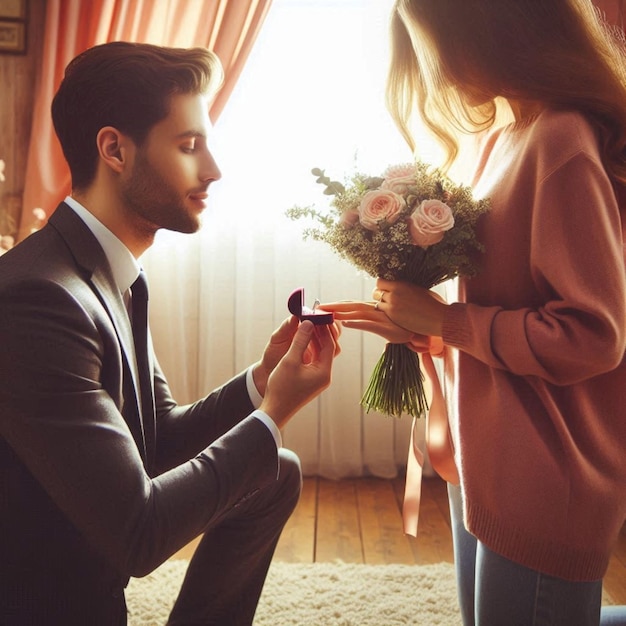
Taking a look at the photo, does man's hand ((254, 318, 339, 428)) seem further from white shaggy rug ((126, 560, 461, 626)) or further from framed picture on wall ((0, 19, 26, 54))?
framed picture on wall ((0, 19, 26, 54))

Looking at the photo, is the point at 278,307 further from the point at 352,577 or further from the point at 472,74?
the point at 472,74

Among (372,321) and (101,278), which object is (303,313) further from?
(101,278)

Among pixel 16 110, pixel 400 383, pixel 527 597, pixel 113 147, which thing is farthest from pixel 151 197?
pixel 16 110

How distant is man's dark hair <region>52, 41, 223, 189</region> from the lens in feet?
5.16

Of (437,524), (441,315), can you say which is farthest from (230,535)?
(437,524)

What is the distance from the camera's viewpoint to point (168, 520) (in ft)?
4.18

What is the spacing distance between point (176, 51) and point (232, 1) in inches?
67.9

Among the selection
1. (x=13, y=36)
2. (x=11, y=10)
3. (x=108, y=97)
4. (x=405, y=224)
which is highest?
(x=11, y=10)

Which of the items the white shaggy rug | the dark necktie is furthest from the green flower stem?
the white shaggy rug

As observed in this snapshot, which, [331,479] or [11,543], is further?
[331,479]

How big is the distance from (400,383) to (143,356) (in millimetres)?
644

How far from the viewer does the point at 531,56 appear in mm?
1342

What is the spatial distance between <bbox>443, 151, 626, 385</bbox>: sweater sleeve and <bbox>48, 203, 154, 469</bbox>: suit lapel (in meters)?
0.78

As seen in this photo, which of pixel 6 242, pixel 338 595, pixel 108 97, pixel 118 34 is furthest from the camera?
pixel 118 34
